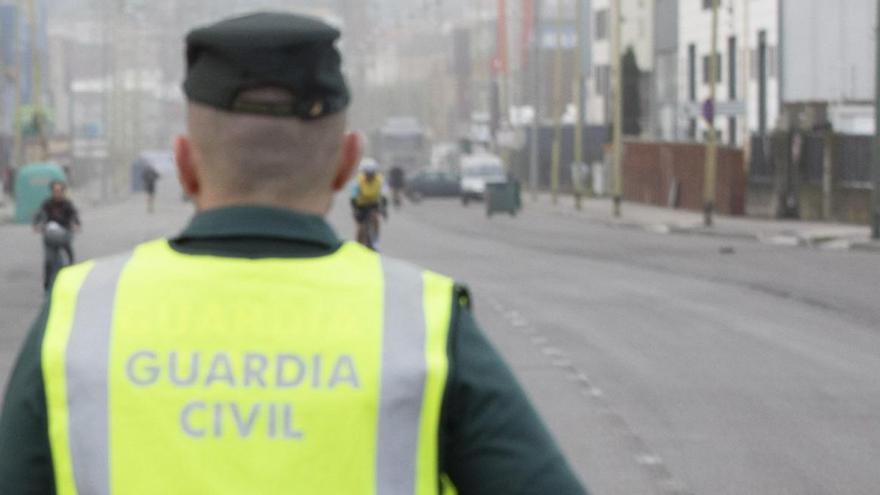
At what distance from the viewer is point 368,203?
113ft

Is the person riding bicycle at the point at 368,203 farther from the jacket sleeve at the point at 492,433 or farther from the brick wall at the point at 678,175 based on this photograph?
the brick wall at the point at 678,175

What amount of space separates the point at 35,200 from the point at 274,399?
7005 centimetres

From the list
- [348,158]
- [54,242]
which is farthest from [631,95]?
[348,158]

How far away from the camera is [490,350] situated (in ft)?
11.1

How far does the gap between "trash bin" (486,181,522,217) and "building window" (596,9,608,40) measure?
132 ft

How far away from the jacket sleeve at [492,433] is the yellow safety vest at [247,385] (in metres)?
0.02

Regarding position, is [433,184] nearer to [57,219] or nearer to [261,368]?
[57,219]

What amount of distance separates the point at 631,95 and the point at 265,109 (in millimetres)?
101778

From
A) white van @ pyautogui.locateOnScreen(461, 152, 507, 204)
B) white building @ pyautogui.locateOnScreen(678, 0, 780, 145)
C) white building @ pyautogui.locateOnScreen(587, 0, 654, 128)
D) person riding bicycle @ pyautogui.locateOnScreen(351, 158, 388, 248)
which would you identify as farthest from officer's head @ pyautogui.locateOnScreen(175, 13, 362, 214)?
white building @ pyautogui.locateOnScreen(587, 0, 654, 128)

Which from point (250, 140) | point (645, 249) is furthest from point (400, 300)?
point (645, 249)

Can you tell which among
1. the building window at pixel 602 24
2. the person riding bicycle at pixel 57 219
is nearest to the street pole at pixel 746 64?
the building window at pixel 602 24

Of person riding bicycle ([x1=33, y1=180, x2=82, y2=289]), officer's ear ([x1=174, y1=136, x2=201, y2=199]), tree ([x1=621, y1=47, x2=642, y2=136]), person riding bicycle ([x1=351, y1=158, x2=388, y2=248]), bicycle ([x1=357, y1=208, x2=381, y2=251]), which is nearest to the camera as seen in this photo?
officer's ear ([x1=174, y1=136, x2=201, y2=199])

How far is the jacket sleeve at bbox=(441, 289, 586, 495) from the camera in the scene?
331cm

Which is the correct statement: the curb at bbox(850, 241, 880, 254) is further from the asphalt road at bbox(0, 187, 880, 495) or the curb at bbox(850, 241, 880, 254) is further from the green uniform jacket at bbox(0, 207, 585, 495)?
the green uniform jacket at bbox(0, 207, 585, 495)
